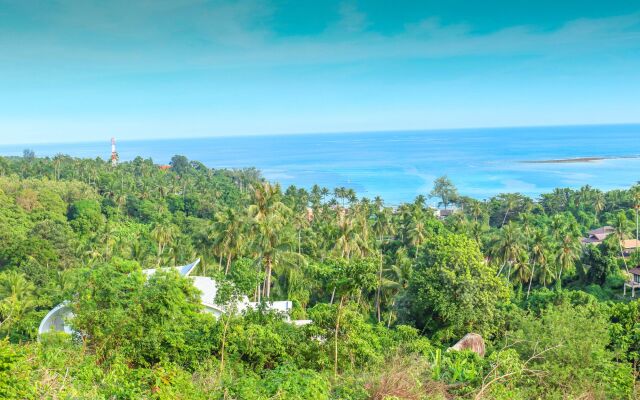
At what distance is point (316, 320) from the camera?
1262 cm

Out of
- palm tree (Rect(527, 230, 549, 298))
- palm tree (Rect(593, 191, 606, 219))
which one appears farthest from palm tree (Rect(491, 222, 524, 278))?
palm tree (Rect(593, 191, 606, 219))

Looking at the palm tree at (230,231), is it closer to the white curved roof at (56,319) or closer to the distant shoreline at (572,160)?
the white curved roof at (56,319)

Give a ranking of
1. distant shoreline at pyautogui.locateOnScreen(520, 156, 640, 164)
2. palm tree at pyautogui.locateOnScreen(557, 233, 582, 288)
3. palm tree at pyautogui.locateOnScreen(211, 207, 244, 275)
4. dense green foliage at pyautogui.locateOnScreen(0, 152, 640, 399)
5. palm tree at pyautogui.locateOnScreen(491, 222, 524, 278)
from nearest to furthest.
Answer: dense green foliage at pyautogui.locateOnScreen(0, 152, 640, 399) < palm tree at pyautogui.locateOnScreen(211, 207, 244, 275) < palm tree at pyautogui.locateOnScreen(491, 222, 524, 278) < palm tree at pyautogui.locateOnScreen(557, 233, 582, 288) < distant shoreline at pyautogui.locateOnScreen(520, 156, 640, 164)

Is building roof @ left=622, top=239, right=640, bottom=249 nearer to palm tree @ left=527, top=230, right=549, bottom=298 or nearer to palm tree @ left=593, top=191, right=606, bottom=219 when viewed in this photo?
palm tree @ left=593, top=191, right=606, bottom=219

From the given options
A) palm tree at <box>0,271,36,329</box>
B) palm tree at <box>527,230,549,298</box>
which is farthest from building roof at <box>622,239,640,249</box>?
palm tree at <box>0,271,36,329</box>

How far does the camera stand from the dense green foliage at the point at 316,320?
10.1 meters

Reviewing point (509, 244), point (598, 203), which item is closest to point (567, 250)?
point (509, 244)

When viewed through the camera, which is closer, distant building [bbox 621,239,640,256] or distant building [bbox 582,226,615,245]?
distant building [bbox 621,239,640,256]

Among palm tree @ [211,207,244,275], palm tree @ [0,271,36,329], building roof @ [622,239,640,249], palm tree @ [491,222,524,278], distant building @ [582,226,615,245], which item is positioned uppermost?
palm tree @ [211,207,244,275]

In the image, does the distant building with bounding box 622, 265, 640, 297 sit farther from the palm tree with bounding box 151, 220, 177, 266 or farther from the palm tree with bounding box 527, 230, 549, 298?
the palm tree with bounding box 151, 220, 177, 266

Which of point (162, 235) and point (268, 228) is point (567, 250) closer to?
point (268, 228)

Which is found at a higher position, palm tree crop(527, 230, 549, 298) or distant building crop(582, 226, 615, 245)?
palm tree crop(527, 230, 549, 298)

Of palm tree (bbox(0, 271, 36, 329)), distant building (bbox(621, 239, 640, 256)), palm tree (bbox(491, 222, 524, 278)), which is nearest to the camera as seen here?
palm tree (bbox(0, 271, 36, 329))

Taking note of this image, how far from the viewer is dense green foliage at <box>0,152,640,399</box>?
1010 cm
